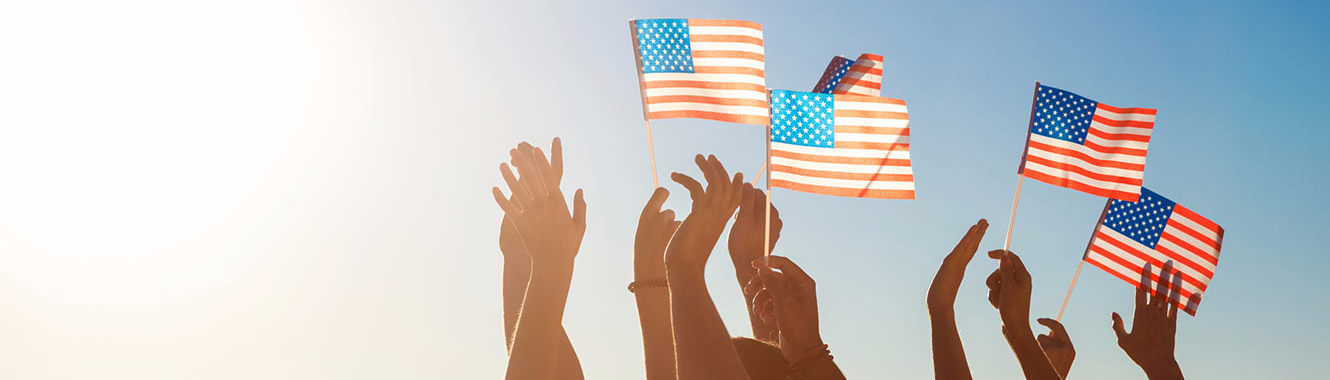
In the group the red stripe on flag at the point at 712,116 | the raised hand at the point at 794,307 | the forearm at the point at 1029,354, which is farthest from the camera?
the red stripe on flag at the point at 712,116

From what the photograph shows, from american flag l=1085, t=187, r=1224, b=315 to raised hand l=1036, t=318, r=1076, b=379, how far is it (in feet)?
9.74

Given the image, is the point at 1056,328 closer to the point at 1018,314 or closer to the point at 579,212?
the point at 1018,314

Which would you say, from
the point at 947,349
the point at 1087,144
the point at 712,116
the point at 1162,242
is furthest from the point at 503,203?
the point at 1162,242

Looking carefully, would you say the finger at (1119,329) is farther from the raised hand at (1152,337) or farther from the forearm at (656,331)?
the forearm at (656,331)

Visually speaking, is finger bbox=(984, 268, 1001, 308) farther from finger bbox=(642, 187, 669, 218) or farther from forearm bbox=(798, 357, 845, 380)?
finger bbox=(642, 187, 669, 218)

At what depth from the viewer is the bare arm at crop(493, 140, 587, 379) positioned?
3320 mm

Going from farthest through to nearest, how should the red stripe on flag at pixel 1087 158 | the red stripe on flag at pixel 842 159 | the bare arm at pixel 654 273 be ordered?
the red stripe on flag at pixel 1087 158 < the red stripe on flag at pixel 842 159 < the bare arm at pixel 654 273

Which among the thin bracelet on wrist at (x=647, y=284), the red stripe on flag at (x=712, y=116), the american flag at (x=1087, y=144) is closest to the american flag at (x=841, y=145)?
the red stripe on flag at (x=712, y=116)

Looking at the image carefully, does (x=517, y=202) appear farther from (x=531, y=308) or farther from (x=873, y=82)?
(x=873, y=82)

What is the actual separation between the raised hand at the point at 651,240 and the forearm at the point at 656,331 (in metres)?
0.08

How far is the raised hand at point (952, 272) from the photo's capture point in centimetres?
538

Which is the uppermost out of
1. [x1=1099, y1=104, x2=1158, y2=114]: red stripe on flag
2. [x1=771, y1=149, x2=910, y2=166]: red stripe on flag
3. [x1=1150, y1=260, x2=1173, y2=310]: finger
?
[x1=1099, y1=104, x2=1158, y2=114]: red stripe on flag

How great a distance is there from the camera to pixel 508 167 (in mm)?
3715

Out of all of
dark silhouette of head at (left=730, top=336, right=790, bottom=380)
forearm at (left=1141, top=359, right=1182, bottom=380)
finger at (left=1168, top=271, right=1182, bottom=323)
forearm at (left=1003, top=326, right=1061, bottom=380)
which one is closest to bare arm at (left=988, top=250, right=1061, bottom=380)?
forearm at (left=1003, top=326, right=1061, bottom=380)
